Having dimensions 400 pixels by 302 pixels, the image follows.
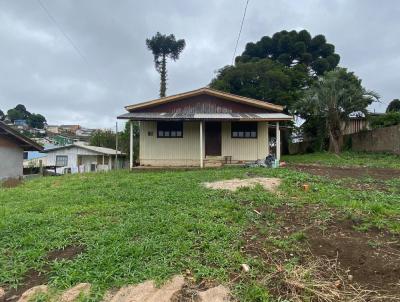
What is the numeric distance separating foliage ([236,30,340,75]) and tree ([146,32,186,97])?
8217mm

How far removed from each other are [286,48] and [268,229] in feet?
86.6

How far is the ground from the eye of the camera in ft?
Answer: 10.9

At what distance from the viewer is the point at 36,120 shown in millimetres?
69562

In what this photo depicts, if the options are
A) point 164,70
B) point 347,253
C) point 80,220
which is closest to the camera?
point 347,253

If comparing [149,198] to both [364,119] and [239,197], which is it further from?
[364,119]

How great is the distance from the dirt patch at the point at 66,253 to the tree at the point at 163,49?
30704mm

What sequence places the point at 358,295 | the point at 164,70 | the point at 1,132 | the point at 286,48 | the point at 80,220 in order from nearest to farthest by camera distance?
the point at 358,295 → the point at 80,220 → the point at 1,132 → the point at 286,48 → the point at 164,70

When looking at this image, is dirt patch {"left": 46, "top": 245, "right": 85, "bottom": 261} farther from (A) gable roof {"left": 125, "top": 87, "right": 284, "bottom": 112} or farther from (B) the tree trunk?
(B) the tree trunk

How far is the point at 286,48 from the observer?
2839cm

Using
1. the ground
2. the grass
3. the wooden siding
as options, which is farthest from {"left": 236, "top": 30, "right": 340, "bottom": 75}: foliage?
the ground

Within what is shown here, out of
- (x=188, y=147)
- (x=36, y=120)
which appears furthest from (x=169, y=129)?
(x=36, y=120)

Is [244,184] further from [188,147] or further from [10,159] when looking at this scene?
[10,159]

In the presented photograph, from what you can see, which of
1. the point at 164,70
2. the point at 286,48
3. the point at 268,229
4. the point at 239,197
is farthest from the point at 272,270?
the point at 164,70

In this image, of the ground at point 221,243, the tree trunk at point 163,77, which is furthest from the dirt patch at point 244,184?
the tree trunk at point 163,77
